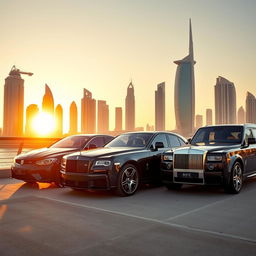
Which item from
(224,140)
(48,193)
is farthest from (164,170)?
(48,193)

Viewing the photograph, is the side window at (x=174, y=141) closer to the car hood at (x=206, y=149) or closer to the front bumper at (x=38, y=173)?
the car hood at (x=206, y=149)

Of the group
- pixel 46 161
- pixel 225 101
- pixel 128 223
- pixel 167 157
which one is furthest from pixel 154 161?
pixel 225 101

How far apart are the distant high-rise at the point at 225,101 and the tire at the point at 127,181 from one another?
162187 mm

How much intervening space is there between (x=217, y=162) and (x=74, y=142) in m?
4.53

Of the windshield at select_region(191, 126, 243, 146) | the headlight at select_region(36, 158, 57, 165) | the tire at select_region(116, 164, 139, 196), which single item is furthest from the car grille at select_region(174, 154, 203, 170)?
the headlight at select_region(36, 158, 57, 165)

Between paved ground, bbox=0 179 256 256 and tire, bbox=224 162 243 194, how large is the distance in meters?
0.21

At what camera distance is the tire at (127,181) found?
7.22 m

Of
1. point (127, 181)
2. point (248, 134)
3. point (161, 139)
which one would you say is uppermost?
point (248, 134)

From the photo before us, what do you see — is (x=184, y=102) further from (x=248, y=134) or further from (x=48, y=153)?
→ (x=48, y=153)

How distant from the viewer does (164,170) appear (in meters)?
7.96

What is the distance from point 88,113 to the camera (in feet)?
529

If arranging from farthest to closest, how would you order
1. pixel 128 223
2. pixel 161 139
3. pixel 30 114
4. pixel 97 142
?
pixel 30 114 < pixel 97 142 < pixel 161 139 < pixel 128 223

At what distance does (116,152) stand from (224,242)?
401cm

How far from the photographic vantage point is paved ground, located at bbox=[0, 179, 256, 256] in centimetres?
376
